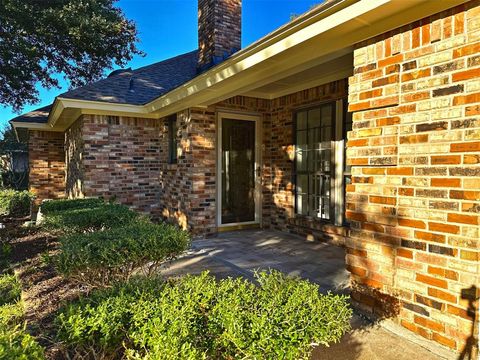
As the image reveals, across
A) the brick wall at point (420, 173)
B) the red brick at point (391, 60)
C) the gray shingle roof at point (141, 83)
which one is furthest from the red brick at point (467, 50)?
the gray shingle roof at point (141, 83)

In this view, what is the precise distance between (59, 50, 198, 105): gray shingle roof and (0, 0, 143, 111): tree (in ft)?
6.35

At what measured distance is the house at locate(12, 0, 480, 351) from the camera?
2109 mm

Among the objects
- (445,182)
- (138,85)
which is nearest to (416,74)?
(445,182)

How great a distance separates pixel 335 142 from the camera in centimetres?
496

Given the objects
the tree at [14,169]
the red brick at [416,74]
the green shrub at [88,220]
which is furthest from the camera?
the tree at [14,169]

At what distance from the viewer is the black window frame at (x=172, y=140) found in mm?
6727

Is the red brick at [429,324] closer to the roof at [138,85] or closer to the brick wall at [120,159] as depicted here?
the roof at [138,85]

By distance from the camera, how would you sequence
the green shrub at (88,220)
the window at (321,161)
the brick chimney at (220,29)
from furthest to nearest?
1. the brick chimney at (220,29)
2. the window at (321,161)
3. the green shrub at (88,220)

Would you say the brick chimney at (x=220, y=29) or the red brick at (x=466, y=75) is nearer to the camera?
the red brick at (x=466, y=75)

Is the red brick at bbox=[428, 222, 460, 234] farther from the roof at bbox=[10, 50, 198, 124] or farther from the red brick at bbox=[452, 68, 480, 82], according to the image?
the roof at bbox=[10, 50, 198, 124]

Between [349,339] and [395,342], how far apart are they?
32cm

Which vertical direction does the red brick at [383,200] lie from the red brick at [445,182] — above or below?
below

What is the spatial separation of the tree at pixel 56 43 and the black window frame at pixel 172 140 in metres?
5.15

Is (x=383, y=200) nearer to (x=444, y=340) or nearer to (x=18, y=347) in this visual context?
(x=444, y=340)
